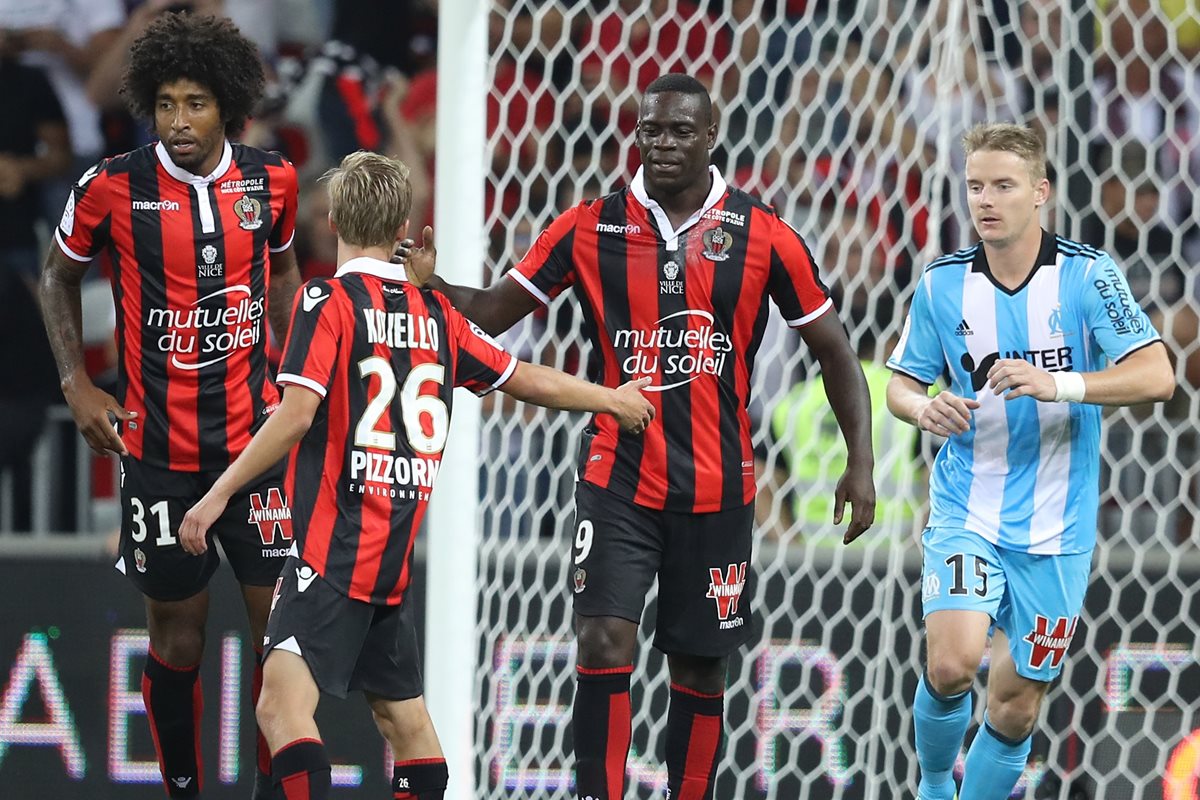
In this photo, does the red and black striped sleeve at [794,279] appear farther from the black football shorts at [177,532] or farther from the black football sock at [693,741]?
the black football shorts at [177,532]

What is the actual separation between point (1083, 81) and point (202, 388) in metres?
2.89

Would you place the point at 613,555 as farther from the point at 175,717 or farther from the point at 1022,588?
the point at 175,717

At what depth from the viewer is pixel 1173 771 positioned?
5.63 meters

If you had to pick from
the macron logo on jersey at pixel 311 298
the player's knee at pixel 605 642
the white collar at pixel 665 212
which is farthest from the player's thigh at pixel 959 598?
the macron logo on jersey at pixel 311 298

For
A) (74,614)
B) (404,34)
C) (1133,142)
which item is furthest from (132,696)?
(1133,142)

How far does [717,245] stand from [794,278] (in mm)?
217

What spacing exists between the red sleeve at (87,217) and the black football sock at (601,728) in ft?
5.60

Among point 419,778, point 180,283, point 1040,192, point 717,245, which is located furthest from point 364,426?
point 1040,192

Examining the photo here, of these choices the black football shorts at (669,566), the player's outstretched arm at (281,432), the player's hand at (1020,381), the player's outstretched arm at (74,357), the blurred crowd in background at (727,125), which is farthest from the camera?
the blurred crowd in background at (727,125)

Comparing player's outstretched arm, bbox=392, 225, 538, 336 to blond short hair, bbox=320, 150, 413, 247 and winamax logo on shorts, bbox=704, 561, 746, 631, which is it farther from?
winamax logo on shorts, bbox=704, 561, 746, 631

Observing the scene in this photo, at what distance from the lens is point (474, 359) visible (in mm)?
4082

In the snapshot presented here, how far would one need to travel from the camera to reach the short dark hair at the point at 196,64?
183 inches

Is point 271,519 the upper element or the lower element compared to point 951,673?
upper

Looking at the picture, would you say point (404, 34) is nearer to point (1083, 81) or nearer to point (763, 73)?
point (763, 73)
